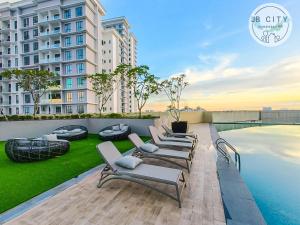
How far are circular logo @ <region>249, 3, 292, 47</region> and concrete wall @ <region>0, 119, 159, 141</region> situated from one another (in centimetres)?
666

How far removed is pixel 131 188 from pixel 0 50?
4503 cm

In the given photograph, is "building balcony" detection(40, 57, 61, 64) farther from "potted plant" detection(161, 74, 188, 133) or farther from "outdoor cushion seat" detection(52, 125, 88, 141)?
"potted plant" detection(161, 74, 188, 133)

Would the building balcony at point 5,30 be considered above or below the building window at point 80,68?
above

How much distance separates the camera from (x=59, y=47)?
97.5 ft

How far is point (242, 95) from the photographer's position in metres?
17.2

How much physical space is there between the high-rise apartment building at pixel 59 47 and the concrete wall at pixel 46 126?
18509 millimetres

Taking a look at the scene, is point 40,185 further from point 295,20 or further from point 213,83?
point 213,83

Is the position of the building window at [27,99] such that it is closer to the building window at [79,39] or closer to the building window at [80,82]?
the building window at [80,82]

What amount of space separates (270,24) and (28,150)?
10647 millimetres

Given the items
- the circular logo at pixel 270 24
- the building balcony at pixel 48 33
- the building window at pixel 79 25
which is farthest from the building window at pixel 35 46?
the circular logo at pixel 270 24

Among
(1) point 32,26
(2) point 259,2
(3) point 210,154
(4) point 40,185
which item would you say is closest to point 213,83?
(2) point 259,2

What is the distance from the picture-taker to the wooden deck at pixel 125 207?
102 inches

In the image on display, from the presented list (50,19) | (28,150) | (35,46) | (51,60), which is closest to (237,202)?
(28,150)

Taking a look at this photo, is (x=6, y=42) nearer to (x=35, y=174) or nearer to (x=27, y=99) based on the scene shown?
(x=27, y=99)
